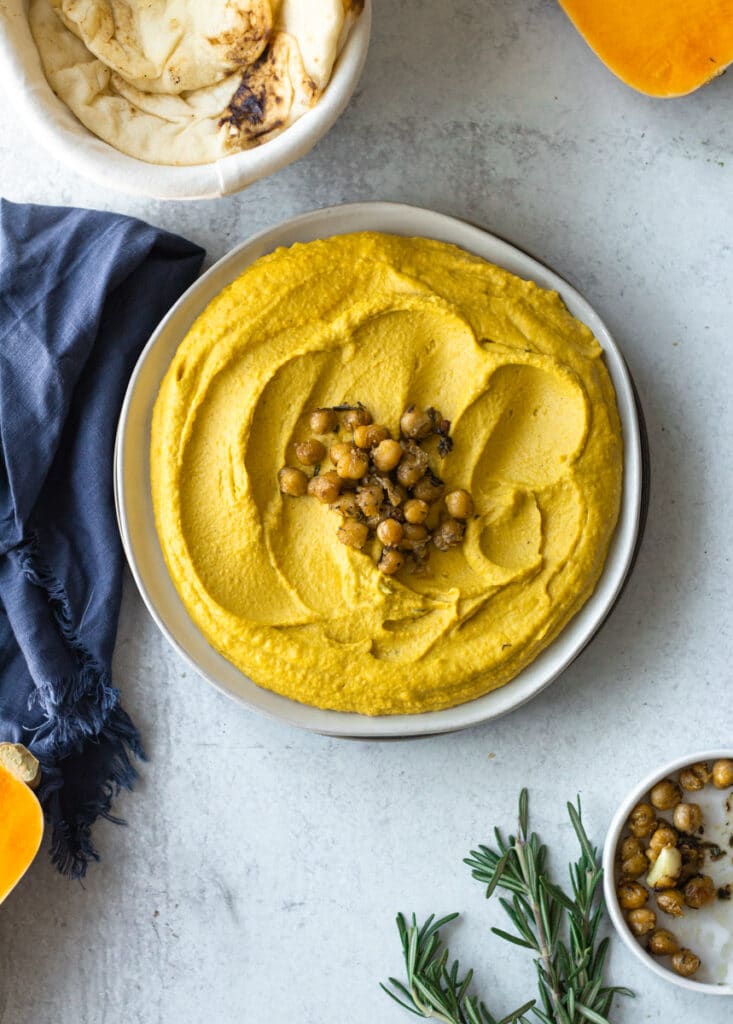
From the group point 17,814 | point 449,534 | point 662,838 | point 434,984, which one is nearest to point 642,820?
point 662,838

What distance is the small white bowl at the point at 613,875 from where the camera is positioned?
1964 millimetres

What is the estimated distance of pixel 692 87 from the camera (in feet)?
6.47

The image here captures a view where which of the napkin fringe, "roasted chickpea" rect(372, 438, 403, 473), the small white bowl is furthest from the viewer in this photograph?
the napkin fringe

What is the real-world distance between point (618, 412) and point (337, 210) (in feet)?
2.26

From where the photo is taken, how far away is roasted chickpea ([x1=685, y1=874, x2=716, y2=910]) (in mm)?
2014

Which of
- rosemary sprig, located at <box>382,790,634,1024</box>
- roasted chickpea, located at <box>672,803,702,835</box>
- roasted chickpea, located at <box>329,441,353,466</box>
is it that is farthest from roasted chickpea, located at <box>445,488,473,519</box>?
roasted chickpea, located at <box>672,803,702,835</box>

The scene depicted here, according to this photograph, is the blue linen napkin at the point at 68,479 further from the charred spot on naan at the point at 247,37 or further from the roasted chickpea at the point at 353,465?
the roasted chickpea at the point at 353,465

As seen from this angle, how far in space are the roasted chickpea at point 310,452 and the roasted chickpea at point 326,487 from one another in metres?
0.03

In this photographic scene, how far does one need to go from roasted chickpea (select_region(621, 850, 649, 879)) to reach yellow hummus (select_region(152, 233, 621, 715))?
0.50 metres

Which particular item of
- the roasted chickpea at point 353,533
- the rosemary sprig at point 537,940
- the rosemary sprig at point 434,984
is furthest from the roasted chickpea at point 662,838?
the roasted chickpea at point 353,533

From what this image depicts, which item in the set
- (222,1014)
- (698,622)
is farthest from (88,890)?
(698,622)

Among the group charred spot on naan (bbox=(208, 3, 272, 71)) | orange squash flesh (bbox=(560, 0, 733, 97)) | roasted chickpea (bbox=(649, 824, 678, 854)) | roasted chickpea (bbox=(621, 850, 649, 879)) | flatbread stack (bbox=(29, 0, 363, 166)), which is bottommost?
roasted chickpea (bbox=(621, 850, 649, 879))

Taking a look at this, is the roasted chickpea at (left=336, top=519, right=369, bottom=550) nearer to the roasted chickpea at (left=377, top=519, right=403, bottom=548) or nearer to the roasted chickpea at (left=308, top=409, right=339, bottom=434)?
the roasted chickpea at (left=377, top=519, right=403, bottom=548)

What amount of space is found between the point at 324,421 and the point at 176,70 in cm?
69
